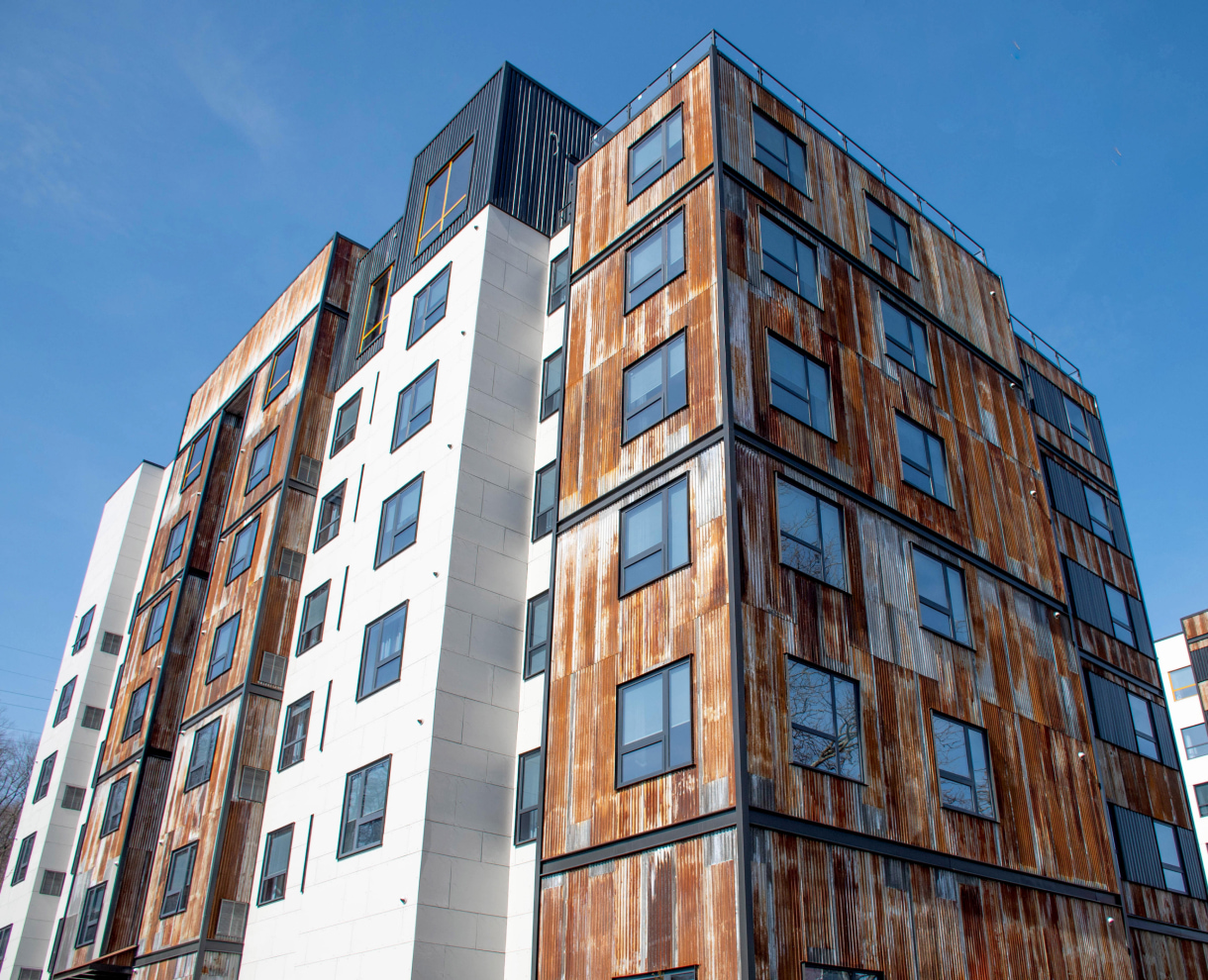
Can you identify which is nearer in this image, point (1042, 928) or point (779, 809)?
point (779, 809)

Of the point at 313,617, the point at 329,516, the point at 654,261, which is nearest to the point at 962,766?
the point at 654,261

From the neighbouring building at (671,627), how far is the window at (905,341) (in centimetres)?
11

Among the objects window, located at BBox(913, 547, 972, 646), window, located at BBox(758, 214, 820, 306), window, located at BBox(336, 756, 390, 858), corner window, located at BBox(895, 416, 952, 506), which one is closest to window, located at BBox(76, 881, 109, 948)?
window, located at BBox(336, 756, 390, 858)

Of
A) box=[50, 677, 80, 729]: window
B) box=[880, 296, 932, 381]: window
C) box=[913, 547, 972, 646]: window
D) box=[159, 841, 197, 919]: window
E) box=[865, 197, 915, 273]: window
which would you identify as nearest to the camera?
box=[913, 547, 972, 646]: window

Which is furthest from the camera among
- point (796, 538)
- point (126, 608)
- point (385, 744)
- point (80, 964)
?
point (126, 608)

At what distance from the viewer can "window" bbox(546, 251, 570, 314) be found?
27.8m

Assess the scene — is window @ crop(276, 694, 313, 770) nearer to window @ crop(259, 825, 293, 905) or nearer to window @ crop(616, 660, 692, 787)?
window @ crop(259, 825, 293, 905)

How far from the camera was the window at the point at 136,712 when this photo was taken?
3647 cm

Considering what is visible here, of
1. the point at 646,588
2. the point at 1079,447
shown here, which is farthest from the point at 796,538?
the point at 1079,447

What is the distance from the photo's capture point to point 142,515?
48781mm

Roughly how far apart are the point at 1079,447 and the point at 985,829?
18397mm

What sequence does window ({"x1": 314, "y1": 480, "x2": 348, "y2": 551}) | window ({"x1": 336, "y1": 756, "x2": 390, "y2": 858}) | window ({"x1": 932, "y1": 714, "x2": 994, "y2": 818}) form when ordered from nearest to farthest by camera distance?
window ({"x1": 932, "y1": 714, "x2": 994, "y2": 818}) → window ({"x1": 336, "y1": 756, "x2": 390, "y2": 858}) → window ({"x1": 314, "y1": 480, "x2": 348, "y2": 551})

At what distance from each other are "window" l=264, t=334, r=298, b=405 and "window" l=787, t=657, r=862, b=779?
78.6 ft

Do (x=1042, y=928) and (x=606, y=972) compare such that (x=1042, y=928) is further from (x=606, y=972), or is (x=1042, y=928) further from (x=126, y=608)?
(x=126, y=608)
